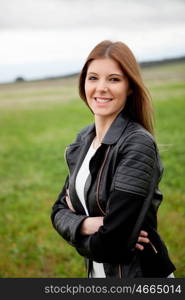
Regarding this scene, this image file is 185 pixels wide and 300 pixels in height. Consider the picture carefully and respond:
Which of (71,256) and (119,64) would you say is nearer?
(119,64)

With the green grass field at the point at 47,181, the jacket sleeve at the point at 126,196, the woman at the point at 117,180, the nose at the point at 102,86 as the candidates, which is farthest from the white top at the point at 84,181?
the green grass field at the point at 47,181

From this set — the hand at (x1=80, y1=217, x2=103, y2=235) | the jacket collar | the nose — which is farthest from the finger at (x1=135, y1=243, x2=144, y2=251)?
the nose

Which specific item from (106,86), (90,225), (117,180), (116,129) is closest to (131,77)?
(106,86)

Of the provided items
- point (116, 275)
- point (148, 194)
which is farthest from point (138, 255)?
point (148, 194)

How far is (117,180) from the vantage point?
4.85ft

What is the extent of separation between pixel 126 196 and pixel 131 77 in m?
0.61

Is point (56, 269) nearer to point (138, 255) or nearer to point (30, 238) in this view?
point (30, 238)

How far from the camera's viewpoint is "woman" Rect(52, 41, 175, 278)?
1.47m

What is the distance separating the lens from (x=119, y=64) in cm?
161

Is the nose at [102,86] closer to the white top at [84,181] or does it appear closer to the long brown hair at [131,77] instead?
the long brown hair at [131,77]

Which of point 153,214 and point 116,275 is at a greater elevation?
point 153,214

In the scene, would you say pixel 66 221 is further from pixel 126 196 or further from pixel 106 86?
pixel 106 86

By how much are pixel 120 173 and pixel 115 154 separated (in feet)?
0.39

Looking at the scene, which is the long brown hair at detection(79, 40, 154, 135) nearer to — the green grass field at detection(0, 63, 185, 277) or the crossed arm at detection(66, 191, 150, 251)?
the green grass field at detection(0, 63, 185, 277)
